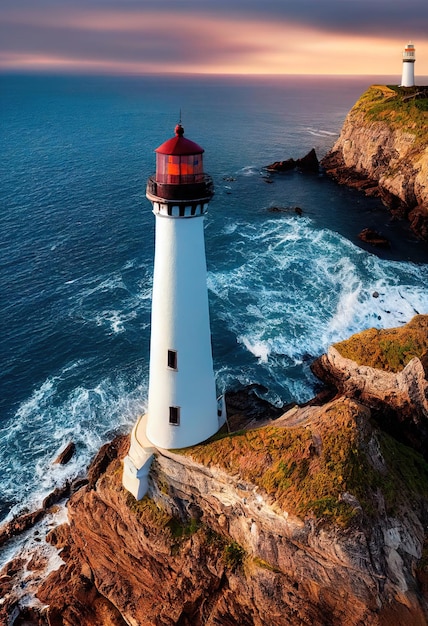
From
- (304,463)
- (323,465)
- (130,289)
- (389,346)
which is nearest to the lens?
(323,465)

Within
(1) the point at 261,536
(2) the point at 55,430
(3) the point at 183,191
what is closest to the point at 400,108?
(2) the point at 55,430

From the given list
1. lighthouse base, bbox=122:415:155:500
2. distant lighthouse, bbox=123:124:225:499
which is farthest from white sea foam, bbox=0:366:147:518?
distant lighthouse, bbox=123:124:225:499

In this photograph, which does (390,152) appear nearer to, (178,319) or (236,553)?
(178,319)

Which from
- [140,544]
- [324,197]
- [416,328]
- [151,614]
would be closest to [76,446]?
[140,544]

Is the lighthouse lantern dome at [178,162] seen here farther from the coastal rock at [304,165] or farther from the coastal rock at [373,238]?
the coastal rock at [304,165]

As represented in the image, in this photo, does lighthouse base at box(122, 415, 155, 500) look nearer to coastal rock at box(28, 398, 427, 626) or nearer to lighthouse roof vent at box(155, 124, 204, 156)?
coastal rock at box(28, 398, 427, 626)

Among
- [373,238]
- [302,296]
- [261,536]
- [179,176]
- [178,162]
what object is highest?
[178,162]
